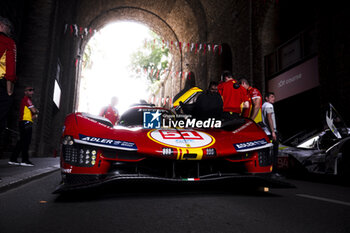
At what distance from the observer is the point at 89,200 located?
2.71 m

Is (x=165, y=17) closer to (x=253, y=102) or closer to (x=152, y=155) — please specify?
(x=253, y=102)

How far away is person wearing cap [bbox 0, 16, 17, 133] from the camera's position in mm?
3301

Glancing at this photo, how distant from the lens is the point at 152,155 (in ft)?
8.61

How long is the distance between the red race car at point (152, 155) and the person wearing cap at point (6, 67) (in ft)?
2.82

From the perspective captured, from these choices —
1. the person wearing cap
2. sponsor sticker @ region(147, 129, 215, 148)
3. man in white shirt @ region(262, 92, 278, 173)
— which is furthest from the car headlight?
man in white shirt @ region(262, 92, 278, 173)

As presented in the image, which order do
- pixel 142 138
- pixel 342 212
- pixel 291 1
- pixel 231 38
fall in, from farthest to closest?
pixel 231 38
pixel 291 1
pixel 142 138
pixel 342 212

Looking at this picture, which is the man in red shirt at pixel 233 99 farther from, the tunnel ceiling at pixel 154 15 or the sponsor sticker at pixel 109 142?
the tunnel ceiling at pixel 154 15

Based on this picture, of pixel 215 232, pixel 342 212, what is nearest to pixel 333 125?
pixel 342 212

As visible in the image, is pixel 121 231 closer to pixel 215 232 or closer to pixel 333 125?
pixel 215 232

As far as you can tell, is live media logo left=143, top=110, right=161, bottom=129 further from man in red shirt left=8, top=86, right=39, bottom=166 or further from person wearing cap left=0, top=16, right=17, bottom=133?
man in red shirt left=8, top=86, right=39, bottom=166

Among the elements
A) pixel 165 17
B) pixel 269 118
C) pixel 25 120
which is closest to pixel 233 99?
pixel 269 118

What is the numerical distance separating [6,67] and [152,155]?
78.7 inches

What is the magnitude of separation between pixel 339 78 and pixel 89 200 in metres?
7.89

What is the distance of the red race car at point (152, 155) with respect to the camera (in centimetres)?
260
